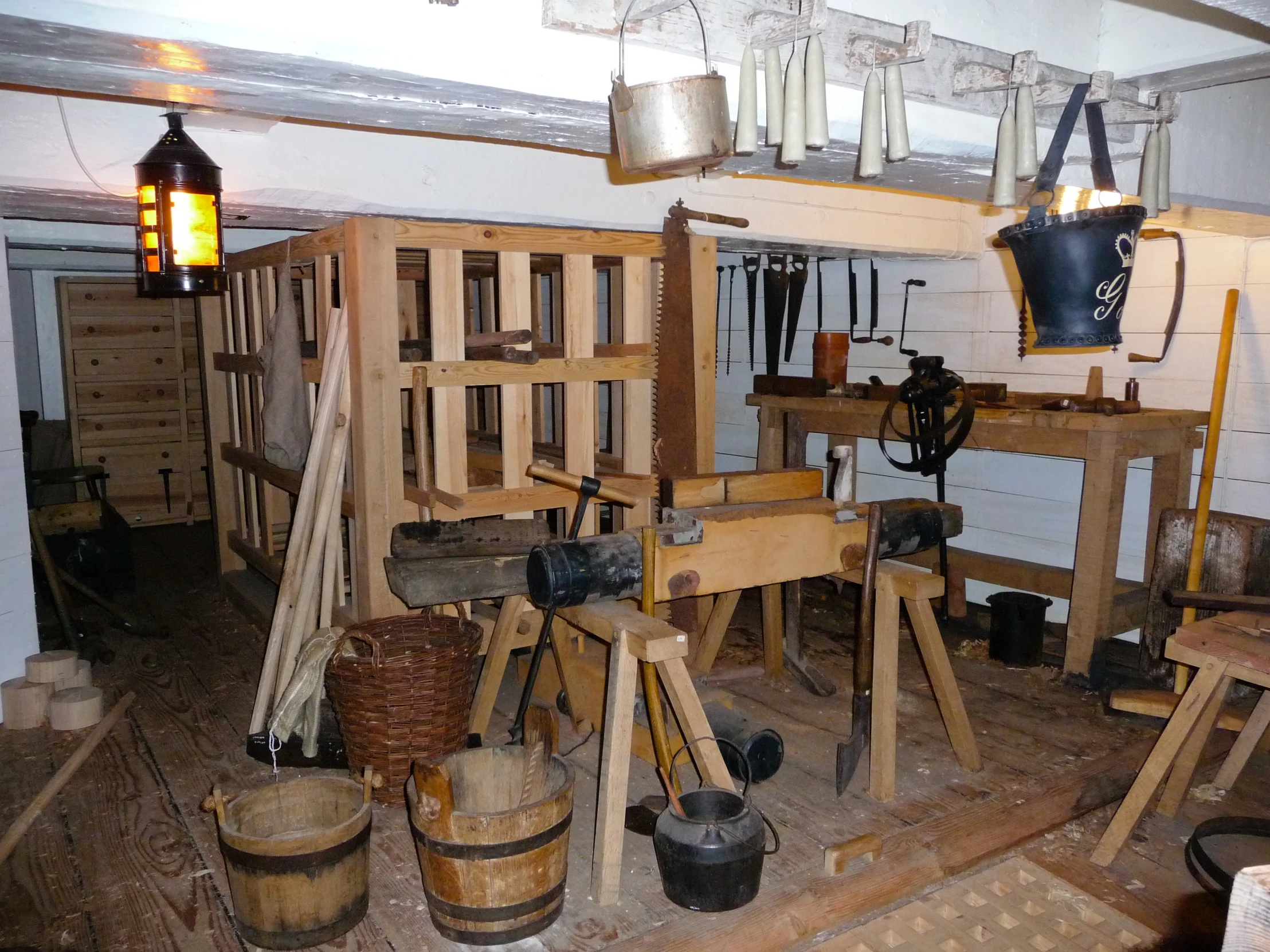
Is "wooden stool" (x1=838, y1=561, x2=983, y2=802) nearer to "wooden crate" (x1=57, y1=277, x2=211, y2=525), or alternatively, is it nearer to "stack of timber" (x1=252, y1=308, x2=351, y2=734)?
"stack of timber" (x1=252, y1=308, x2=351, y2=734)

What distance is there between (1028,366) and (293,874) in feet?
14.7

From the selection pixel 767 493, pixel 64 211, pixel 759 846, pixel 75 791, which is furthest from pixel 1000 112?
pixel 75 791

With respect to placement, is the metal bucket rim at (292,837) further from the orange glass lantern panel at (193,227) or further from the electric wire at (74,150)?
the electric wire at (74,150)

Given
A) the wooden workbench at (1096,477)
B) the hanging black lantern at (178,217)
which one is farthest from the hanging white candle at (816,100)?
the wooden workbench at (1096,477)

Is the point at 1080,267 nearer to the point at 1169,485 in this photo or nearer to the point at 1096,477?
the point at 1096,477

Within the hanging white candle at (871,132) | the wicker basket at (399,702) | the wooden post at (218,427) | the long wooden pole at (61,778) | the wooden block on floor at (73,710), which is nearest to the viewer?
the hanging white candle at (871,132)

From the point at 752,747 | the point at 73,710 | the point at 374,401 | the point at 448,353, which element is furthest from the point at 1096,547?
the point at 73,710

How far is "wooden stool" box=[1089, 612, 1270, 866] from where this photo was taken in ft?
8.90

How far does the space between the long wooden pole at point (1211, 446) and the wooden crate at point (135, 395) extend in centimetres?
705

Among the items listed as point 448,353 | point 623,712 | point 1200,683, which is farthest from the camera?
point 448,353

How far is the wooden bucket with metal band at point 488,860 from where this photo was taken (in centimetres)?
236

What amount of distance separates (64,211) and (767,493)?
3060 mm

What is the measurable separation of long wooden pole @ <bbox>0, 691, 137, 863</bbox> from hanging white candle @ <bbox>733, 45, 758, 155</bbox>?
3013 mm

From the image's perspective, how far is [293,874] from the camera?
2359mm
